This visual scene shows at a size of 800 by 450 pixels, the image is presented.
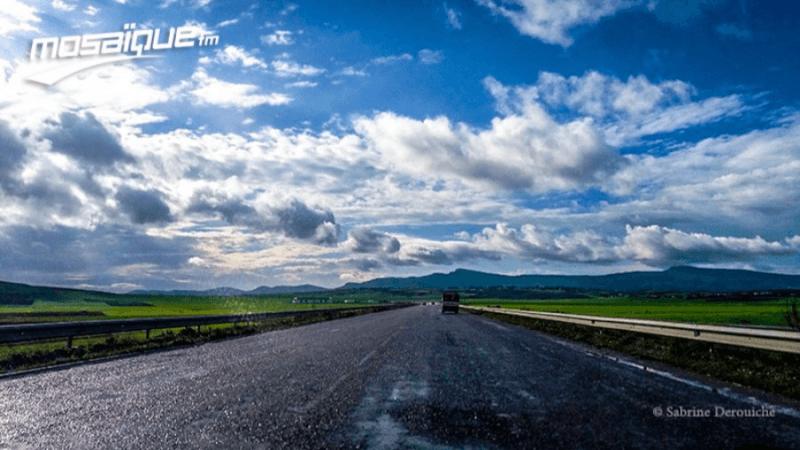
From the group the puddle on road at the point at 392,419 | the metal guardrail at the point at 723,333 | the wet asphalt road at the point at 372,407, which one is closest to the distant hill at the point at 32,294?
the wet asphalt road at the point at 372,407

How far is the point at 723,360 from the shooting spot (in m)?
11.9

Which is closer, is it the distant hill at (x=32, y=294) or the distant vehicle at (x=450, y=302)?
the distant vehicle at (x=450, y=302)

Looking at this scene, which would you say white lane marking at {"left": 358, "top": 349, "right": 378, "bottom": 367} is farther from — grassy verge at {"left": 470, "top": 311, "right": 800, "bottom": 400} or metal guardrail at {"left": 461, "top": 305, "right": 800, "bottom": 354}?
metal guardrail at {"left": 461, "top": 305, "right": 800, "bottom": 354}

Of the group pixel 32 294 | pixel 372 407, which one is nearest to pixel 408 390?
pixel 372 407

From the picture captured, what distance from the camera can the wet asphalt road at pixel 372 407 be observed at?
5.16 metres

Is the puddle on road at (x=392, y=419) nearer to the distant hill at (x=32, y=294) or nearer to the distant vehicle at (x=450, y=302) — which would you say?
the distant vehicle at (x=450, y=302)

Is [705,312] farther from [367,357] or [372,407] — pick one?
[372,407]

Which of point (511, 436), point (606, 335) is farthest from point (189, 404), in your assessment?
point (606, 335)

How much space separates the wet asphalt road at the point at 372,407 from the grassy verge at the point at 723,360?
3.26 ft

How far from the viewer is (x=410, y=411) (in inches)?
258

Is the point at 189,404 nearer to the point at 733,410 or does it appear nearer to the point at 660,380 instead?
the point at 733,410

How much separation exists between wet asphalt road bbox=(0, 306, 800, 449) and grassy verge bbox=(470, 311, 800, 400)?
994 millimetres

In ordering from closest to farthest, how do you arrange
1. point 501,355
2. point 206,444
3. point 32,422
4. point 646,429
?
point 206,444 → point 646,429 → point 32,422 → point 501,355

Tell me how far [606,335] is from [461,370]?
1317 centimetres
